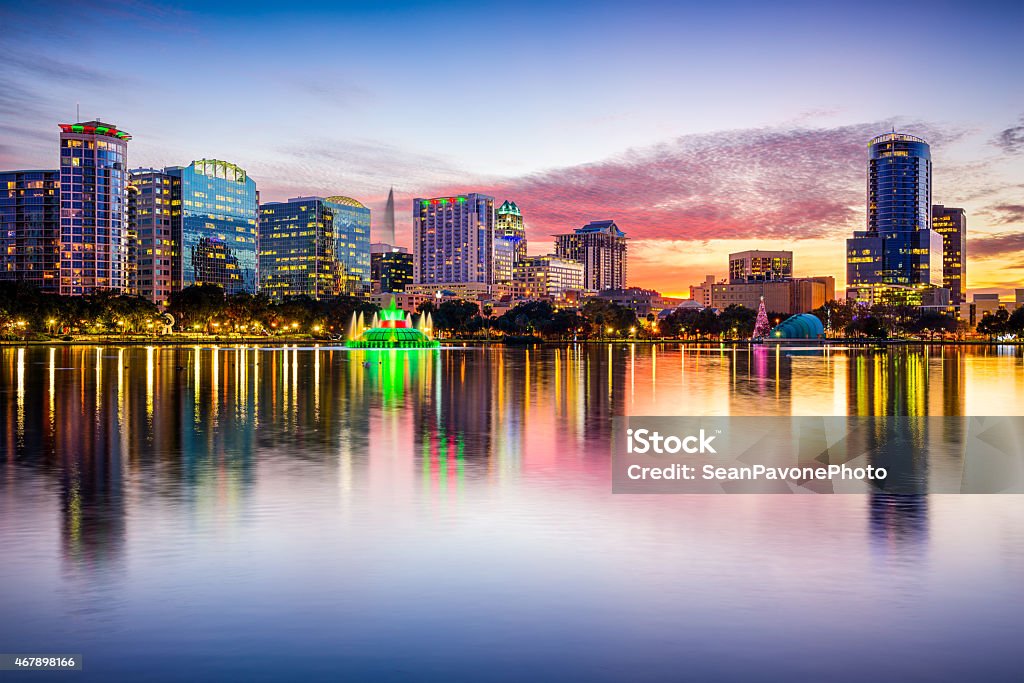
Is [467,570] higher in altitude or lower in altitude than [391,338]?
lower

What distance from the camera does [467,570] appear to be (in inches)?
508

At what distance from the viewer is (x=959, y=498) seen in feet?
61.4

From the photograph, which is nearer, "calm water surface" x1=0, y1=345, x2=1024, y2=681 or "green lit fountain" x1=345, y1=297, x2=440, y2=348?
"calm water surface" x1=0, y1=345, x2=1024, y2=681

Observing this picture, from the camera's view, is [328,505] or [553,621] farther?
[328,505]

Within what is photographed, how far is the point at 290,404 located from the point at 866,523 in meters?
29.9

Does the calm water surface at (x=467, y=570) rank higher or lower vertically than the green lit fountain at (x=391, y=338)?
lower

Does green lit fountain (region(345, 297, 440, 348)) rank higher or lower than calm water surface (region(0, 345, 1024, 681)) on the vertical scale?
higher

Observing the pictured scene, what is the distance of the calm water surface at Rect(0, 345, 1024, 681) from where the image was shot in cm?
964

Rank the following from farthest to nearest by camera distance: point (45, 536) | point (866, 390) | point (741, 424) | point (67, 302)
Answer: point (67, 302)
point (866, 390)
point (741, 424)
point (45, 536)

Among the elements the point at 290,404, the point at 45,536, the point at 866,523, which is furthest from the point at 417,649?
the point at 290,404

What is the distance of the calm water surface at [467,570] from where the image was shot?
9641mm

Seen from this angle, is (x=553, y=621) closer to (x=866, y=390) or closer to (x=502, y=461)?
(x=502, y=461)

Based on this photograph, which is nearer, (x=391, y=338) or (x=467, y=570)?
(x=467, y=570)

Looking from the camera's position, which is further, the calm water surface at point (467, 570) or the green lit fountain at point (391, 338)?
the green lit fountain at point (391, 338)
